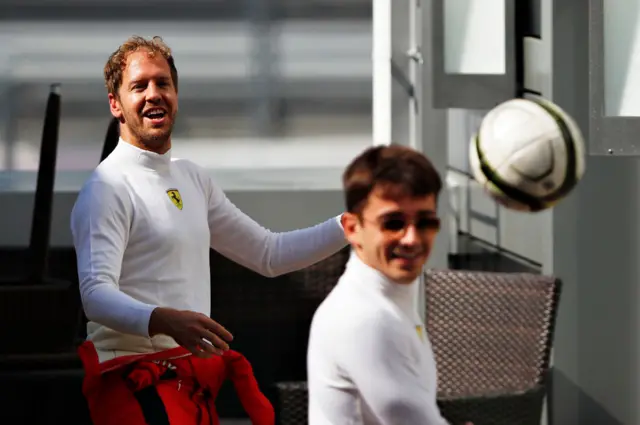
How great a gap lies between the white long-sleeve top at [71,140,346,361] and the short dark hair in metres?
0.72

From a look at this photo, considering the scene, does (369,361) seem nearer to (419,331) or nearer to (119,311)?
(419,331)

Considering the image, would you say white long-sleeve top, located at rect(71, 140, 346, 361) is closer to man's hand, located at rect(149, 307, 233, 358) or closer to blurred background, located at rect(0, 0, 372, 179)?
man's hand, located at rect(149, 307, 233, 358)

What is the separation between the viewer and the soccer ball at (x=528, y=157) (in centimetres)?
335

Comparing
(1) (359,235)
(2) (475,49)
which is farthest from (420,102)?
(1) (359,235)

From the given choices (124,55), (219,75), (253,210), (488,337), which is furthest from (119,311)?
(219,75)

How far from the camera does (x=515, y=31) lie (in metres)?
5.72

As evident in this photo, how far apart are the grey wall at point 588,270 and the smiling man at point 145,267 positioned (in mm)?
2139

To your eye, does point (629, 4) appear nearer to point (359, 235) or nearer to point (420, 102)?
point (420, 102)

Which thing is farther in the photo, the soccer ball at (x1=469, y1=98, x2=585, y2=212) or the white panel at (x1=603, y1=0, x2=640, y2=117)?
the white panel at (x1=603, y1=0, x2=640, y2=117)

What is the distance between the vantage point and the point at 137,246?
323 cm

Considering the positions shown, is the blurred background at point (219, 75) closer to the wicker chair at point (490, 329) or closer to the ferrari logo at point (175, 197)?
the wicker chair at point (490, 329)

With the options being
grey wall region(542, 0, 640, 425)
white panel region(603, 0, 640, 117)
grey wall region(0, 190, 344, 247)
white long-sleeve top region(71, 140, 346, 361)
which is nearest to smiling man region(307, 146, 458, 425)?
white long-sleeve top region(71, 140, 346, 361)

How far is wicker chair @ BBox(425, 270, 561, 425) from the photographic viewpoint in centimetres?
413

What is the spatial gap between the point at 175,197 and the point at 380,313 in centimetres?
112
